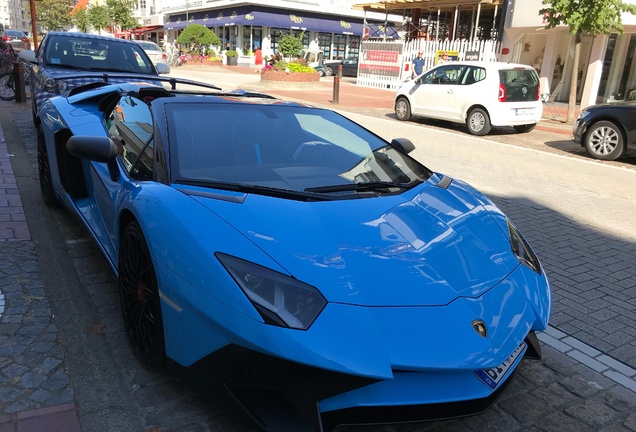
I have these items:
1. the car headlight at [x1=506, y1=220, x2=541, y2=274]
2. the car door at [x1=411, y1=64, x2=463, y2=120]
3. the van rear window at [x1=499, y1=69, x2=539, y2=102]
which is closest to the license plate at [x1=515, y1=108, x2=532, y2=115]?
the van rear window at [x1=499, y1=69, x2=539, y2=102]

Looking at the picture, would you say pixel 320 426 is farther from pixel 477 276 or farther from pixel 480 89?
pixel 480 89

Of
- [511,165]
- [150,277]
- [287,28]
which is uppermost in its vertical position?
[287,28]

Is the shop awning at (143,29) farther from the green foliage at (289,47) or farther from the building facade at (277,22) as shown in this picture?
the green foliage at (289,47)

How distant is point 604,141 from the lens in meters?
9.82

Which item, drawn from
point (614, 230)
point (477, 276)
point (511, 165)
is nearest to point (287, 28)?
point (511, 165)

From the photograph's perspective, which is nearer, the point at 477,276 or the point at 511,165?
the point at 477,276

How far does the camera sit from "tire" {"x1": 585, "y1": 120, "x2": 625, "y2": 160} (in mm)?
9602

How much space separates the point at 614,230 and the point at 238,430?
489cm

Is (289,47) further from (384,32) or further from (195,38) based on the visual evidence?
(195,38)

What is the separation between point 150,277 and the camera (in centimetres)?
245

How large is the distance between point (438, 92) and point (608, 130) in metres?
4.59

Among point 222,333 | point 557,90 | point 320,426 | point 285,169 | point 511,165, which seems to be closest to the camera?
point 320,426

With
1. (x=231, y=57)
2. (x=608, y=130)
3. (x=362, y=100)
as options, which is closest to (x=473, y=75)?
(x=608, y=130)

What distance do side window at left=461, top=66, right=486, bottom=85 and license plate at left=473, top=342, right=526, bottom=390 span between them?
11197 mm
